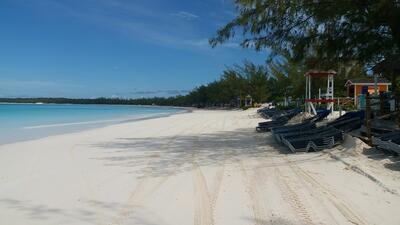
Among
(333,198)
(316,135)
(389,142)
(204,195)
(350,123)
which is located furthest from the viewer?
(350,123)

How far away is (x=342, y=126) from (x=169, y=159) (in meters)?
5.73

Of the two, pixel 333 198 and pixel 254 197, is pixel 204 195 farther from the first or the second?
pixel 333 198

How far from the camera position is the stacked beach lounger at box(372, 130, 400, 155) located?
768 cm

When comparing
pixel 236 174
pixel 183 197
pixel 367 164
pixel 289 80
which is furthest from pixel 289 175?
pixel 289 80

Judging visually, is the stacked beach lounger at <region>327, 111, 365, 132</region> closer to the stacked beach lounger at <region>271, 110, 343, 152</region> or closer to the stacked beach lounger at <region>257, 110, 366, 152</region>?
the stacked beach lounger at <region>257, 110, 366, 152</region>

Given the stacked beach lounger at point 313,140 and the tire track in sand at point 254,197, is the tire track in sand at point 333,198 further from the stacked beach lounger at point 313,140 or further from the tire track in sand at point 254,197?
the stacked beach lounger at point 313,140

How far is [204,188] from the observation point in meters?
6.68

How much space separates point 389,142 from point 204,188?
12.0 feet

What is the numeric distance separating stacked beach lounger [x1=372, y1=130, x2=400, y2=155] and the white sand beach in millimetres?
230

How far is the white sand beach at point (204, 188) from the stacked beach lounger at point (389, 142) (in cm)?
23

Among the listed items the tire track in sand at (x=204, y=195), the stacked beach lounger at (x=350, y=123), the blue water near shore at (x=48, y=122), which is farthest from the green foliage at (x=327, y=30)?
the blue water near shore at (x=48, y=122)

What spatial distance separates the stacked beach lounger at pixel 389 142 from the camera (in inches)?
302

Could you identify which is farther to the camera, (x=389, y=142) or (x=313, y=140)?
(x=313, y=140)

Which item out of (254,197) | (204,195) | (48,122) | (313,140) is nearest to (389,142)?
(313,140)
